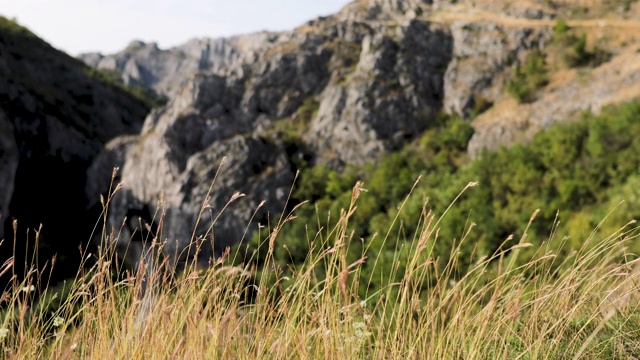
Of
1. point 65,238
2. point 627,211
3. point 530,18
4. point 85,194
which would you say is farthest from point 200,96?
point 627,211

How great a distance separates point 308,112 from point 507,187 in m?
34.6

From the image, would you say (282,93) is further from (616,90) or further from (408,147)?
(616,90)

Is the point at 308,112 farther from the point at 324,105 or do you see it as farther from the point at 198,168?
the point at 198,168

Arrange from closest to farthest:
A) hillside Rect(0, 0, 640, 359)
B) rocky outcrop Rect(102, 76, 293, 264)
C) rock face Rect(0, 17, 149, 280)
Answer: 1. hillside Rect(0, 0, 640, 359)
2. rock face Rect(0, 17, 149, 280)
3. rocky outcrop Rect(102, 76, 293, 264)

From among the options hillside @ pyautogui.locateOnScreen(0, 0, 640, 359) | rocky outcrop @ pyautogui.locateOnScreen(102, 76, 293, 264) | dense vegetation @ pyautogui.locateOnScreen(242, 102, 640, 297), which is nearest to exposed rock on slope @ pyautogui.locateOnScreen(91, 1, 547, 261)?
rocky outcrop @ pyautogui.locateOnScreen(102, 76, 293, 264)

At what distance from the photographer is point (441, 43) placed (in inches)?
2928

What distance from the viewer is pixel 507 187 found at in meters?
53.0

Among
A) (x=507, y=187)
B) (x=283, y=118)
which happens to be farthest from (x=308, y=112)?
(x=507, y=187)

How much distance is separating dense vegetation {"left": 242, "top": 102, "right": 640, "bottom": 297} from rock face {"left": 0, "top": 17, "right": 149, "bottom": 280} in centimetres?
3061

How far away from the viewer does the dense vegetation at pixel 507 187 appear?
143ft

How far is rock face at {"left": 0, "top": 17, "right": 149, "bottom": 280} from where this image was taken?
185ft

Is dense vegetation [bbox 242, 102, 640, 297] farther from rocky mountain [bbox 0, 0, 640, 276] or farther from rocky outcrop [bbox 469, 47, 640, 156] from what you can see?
rocky mountain [bbox 0, 0, 640, 276]

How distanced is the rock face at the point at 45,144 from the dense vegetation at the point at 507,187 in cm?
3061

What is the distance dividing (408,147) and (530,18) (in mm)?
30262
